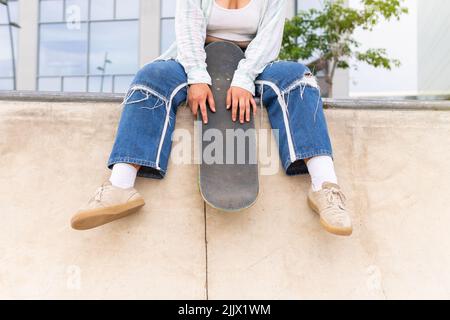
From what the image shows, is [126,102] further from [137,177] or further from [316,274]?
[316,274]

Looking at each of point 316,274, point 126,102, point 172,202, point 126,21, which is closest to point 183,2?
point 126,102

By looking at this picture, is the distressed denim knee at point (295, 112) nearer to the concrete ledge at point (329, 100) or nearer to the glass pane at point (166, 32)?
the concrete ledge at point (329, 100)

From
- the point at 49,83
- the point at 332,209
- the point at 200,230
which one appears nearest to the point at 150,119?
the point at 200,230

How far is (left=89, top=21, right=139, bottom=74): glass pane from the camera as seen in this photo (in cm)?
1378

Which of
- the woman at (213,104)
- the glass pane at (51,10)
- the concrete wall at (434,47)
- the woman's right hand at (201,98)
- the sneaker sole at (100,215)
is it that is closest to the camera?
the sneaker sole at (100,215)

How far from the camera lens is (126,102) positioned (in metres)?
2.05

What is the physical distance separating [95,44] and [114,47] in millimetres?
582

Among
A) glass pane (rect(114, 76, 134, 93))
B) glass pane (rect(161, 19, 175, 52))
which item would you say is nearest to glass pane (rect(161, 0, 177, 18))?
glass pane (rect(161, 19, 175, 52))


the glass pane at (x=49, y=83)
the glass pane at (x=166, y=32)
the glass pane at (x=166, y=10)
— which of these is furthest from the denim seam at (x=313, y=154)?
the glass pane at (x=49, y=83)

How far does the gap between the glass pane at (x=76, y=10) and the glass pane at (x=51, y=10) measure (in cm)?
27

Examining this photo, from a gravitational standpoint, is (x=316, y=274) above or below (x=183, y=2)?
below

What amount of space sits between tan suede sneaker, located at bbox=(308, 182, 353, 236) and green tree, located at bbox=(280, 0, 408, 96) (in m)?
8.56

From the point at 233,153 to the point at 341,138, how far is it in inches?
24.3

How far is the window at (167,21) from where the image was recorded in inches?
547
